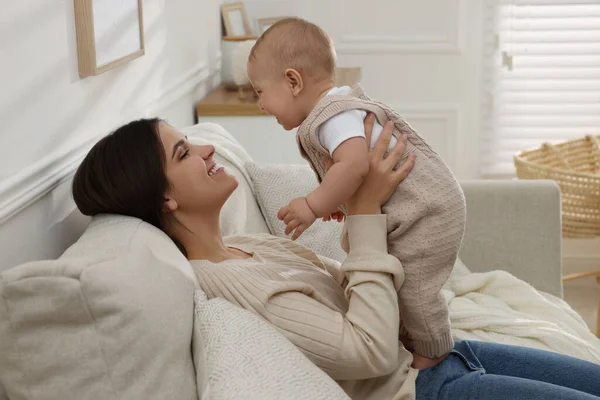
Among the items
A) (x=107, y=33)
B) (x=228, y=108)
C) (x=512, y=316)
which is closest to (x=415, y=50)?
(x=228, y=108)

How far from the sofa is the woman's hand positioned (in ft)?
1.18

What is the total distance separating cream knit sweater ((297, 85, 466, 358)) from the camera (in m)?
1.61

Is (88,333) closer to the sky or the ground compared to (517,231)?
closer to the sky

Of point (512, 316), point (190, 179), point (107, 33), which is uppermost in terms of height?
point (107, 33)

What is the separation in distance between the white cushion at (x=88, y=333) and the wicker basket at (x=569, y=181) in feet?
8.25

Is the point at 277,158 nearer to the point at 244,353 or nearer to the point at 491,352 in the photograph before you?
the point at 491,352

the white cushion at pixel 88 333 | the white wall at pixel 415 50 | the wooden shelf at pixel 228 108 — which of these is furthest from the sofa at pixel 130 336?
the white wall at pixel 415 50

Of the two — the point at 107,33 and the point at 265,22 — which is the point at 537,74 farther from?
the point at 107,33

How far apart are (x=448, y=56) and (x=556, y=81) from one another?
1.78 ft

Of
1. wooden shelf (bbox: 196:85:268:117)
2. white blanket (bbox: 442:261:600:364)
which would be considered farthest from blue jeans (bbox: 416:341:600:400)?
wooden shelf (bbox: 196:85:268:117)

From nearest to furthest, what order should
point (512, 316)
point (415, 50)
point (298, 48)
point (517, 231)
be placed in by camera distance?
point (298, 48)
point (512, 316)
point (517, 231)
point (415, 50)

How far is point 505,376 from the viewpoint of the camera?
161 centimetres

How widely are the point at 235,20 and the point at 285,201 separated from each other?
180 centimetres

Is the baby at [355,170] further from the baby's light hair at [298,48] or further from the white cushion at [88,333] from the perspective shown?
the white cushion at [88,333]
